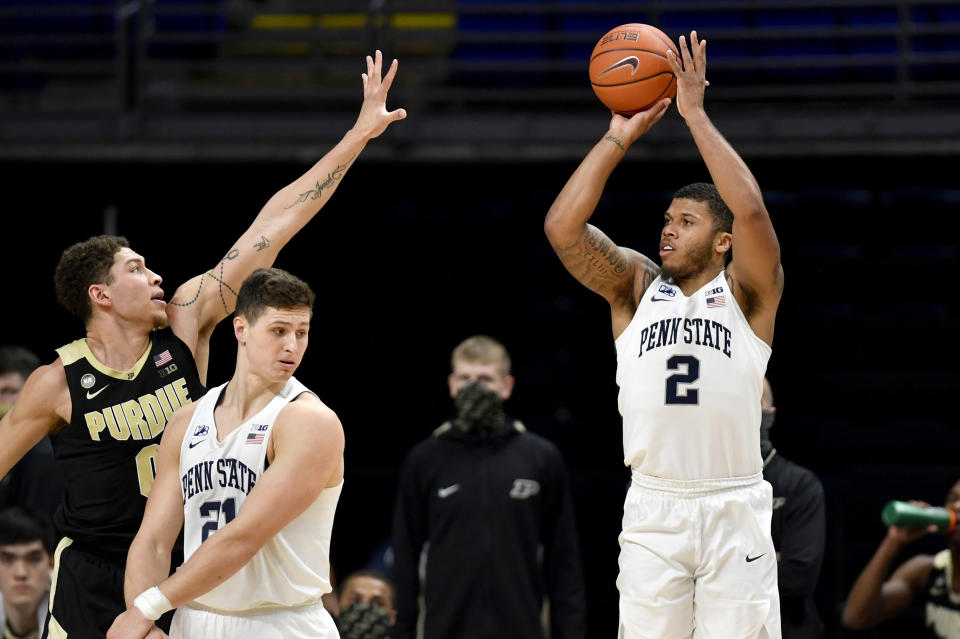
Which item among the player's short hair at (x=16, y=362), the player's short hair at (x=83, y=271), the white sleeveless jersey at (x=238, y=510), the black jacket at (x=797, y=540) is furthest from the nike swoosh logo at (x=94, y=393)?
the black jacket at (x=797, y=540)

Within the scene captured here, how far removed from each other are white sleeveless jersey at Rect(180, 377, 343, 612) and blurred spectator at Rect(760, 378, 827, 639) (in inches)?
83.2

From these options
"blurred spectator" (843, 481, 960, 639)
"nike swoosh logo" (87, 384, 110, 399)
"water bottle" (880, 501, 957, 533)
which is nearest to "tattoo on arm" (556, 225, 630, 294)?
"nike swoosh logo" (87, 384, 110, 399)

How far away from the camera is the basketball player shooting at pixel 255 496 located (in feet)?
10.6

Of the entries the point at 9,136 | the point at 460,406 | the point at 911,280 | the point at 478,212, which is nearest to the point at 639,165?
the point at 478,212

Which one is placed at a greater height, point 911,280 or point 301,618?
point 911,280

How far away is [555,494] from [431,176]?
357 centimetres

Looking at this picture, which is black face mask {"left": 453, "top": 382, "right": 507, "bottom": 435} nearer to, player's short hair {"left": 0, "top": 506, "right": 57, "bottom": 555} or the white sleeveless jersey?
player's short hair {"left": 0, "top": 506, "right": 57, "bottom": 555}

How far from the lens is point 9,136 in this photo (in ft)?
26.9

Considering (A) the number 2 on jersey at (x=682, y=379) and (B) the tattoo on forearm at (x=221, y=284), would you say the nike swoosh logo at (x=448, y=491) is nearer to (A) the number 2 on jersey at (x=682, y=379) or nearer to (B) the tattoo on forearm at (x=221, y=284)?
(B) the tattoo on forearm at (x=221, y=284)

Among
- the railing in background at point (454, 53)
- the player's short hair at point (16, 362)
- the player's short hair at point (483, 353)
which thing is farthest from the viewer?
the railing in background at point (454, 53)

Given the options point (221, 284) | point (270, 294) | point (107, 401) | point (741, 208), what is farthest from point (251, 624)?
point (741, 208)

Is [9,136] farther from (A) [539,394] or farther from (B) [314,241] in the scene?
(A) [539,394]

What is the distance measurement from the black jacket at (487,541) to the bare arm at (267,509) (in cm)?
221

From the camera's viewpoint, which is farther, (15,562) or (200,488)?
(15,562)
